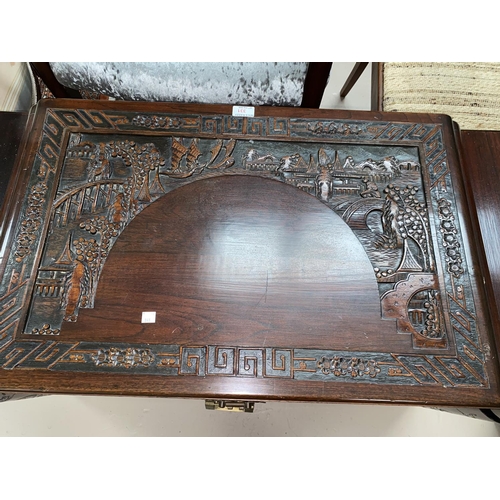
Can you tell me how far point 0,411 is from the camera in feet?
4.75

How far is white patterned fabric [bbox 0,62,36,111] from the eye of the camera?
1.68 metres

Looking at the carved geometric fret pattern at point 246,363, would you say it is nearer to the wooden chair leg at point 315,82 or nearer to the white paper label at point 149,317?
the white paper label at point 149,317

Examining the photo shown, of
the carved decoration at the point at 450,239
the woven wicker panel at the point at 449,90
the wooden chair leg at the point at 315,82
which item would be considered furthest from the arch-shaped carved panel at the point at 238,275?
the woven wicker panel at the point at 449,90

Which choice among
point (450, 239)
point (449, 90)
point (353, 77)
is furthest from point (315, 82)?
point (353, 77)

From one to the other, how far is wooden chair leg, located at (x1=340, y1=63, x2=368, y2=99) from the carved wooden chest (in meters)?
0.90

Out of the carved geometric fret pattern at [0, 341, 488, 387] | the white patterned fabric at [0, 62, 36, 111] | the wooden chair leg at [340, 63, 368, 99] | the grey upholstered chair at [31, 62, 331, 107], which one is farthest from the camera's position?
the wooden chair leg at [340, 63, 368, 99]

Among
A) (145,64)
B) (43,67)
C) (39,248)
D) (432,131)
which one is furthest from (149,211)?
(432,131)

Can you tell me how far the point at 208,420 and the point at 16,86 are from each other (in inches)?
68.7

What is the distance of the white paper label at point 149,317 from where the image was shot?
2.91 feet

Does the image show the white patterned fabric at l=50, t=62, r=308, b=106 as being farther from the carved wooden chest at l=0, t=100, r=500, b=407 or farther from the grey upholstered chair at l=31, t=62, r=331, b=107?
the carved wooden chest at l=0, t=100, r=500, b=407

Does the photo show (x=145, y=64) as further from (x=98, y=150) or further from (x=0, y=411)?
(x=0, y=411)

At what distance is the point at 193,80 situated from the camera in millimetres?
1313

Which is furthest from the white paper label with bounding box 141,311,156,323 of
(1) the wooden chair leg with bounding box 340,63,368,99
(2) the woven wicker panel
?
(1) the wooden chair leg with bounding box 340,63,368,99

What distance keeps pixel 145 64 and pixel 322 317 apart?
1049 mm
